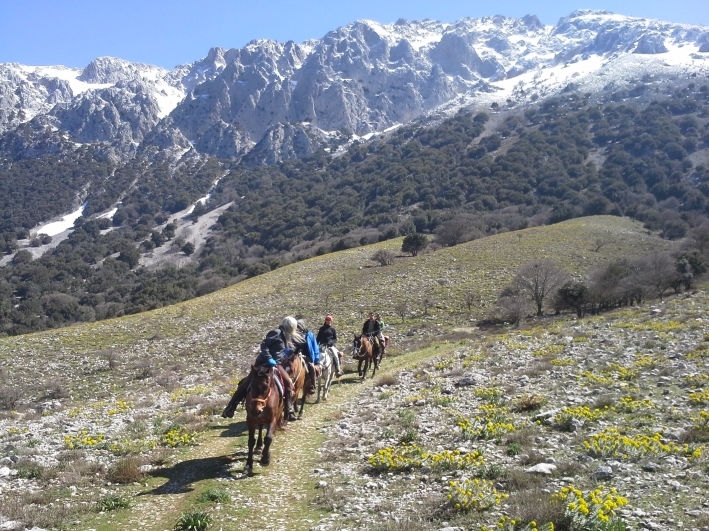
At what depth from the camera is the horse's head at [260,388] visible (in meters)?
9.35

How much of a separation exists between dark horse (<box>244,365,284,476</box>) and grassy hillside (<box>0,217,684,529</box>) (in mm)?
409

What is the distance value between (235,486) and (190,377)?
1815cm

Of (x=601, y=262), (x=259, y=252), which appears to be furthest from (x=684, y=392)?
(x=259, y=252)

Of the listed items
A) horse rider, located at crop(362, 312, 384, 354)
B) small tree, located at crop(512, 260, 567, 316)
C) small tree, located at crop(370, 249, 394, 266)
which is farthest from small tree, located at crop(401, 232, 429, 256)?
horse rider, located at crop(362, 312, 384, 354)

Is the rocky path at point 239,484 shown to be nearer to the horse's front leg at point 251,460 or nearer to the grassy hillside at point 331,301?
the horse's front leg at point 251,460

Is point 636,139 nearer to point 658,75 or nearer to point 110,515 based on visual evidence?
point 658,75

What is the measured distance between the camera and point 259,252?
5084 inches

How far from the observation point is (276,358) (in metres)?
11.3

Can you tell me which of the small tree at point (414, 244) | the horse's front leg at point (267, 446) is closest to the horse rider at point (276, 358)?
the horse's front leg at point (267, 446)

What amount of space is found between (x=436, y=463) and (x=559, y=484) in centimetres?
219

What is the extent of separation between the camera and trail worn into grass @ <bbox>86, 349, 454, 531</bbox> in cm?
744

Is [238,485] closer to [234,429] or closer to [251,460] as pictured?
[251,460]

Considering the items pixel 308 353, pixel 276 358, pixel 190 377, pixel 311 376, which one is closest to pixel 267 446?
pixel 276 358

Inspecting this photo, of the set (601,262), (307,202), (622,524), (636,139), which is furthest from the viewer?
(307,202)
